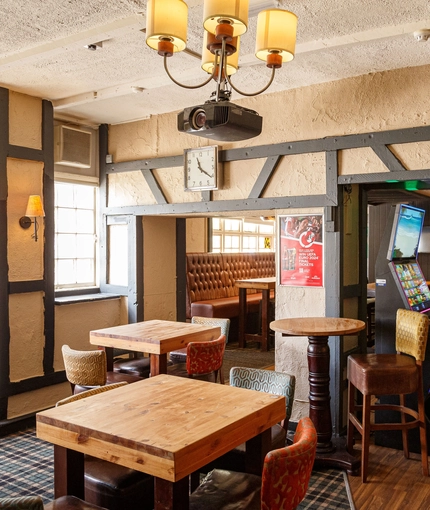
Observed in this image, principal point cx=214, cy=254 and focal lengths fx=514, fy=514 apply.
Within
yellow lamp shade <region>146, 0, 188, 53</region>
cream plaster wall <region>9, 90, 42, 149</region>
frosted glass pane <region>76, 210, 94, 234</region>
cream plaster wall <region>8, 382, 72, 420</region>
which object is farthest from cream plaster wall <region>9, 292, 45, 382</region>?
yellow lamp shade <region>146, 0, 188, 53</region>

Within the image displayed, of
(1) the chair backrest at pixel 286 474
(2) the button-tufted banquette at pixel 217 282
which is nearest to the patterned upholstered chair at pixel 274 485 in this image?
(1) the chair backrest at pixel 286 474

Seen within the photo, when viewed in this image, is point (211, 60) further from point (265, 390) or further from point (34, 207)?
point (34, 207)

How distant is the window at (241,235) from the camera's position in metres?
9.21

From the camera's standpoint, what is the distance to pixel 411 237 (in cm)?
495

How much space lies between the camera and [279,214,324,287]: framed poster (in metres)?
4.46

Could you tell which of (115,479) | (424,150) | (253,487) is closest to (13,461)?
(115,479)

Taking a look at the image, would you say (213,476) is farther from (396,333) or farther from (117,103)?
(117,103)

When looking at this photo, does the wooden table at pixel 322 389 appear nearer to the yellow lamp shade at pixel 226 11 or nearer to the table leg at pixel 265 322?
the yellow lamp shade at pixel 226 11

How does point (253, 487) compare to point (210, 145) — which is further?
point (210, 145)

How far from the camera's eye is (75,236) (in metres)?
5.89

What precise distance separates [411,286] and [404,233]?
499 millimetres

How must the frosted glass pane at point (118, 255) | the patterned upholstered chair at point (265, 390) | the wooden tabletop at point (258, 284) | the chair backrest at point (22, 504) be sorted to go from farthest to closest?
the wooden tabletop at point (258, 284) < the frosted glass pane at point (118, 255) < the patterned upholstered chair at point (265, 390) < the chair backrest at point (22, 504)

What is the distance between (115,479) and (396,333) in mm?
2636

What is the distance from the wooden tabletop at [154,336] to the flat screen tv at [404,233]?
5.64ft
